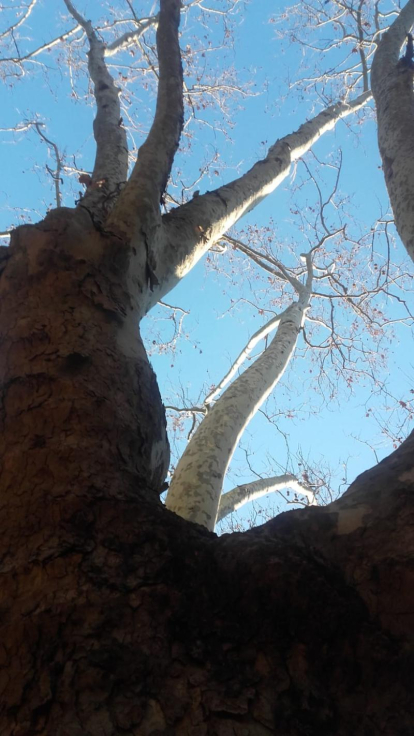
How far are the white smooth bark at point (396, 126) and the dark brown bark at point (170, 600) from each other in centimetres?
154

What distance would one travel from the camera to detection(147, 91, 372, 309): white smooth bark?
225cm

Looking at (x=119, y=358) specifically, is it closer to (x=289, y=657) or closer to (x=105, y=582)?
(x=105, y=582)

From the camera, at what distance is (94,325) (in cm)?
150

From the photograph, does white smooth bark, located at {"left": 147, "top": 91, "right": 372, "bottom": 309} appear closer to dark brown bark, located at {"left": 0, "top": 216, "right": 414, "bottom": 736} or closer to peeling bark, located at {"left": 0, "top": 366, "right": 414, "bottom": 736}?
dark brown bark, located at {"left": 0, "top": 216, "right": 414, "bottom": 736}

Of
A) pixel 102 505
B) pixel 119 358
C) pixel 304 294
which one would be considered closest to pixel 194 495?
pixel 119 358

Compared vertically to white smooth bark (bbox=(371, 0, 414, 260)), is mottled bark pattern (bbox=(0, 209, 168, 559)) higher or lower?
lower

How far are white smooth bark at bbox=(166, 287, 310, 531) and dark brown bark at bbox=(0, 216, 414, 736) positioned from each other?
1788 mm

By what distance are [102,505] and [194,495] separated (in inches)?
81.0

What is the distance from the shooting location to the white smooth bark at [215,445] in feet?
10.0

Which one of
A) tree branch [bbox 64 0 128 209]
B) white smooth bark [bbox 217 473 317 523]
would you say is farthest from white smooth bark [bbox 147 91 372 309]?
white smooth bark [bbox 217 473 317 523]

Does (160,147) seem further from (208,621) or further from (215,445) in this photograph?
(208,621)

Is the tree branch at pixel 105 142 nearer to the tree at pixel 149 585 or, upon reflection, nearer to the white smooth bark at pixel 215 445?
the tree at pixel 149 585

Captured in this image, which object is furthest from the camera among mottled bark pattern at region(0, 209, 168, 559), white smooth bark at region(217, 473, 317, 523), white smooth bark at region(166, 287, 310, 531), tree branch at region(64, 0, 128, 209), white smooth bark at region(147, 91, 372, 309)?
white smooth bark at region(217, 473, 317, 523)

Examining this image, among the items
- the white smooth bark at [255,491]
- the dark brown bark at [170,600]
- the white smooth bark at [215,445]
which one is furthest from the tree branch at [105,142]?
the white smooth bark at [255,491]
